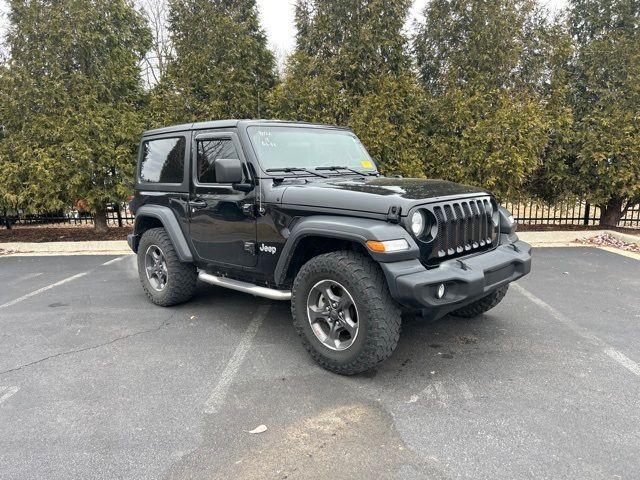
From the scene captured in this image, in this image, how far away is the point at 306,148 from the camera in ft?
14.1

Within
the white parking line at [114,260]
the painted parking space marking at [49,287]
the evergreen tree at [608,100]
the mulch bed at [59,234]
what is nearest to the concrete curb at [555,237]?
the evergreen tree at [608,100]

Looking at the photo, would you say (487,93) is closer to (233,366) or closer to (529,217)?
(529,217)

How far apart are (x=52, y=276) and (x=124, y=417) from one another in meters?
4.80

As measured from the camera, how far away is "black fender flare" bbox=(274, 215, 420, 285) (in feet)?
9.73

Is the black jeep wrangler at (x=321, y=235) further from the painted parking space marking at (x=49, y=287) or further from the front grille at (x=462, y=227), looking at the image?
the painted parking space marking at (x=49, y=287)

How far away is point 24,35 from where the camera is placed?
28.8 feet

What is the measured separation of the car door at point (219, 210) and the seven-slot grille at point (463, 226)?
62.9 inches

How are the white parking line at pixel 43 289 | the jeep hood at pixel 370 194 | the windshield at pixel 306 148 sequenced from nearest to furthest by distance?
the jeep hood at pixel 370 194
the windshield at pixel 306 148
the white parking line at pixel 43 289

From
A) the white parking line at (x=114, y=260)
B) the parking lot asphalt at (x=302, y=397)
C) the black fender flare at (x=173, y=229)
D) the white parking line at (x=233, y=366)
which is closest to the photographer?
the parking lot asphalt at (x=302, y=397)

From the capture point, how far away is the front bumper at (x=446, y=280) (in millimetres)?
2885

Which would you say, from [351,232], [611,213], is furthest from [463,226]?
[611,213]

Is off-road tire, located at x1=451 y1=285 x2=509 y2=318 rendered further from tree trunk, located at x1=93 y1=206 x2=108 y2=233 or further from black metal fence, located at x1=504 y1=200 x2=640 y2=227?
tree trunk, located at x1=93 y1=206 x2=108 y2=233

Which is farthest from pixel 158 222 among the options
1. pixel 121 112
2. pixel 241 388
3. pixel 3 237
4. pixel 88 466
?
pixel 3 237

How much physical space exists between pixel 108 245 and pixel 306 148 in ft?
20.3
